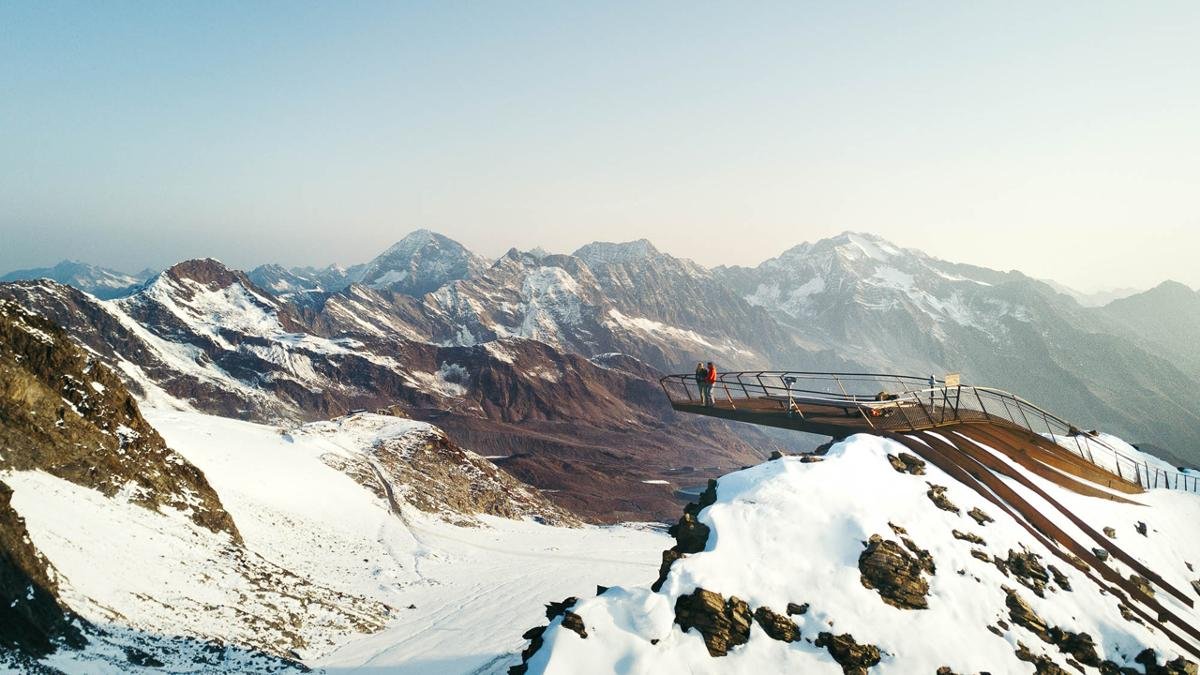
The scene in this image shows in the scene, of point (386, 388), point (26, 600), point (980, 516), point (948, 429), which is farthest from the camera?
point (386, 388)

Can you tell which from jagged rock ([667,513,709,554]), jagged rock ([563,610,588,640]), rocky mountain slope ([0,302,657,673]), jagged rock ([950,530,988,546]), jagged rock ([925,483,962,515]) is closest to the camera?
jagged rock ([563,610,588,640])

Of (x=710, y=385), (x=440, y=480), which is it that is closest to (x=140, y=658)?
(x=710, y=385)

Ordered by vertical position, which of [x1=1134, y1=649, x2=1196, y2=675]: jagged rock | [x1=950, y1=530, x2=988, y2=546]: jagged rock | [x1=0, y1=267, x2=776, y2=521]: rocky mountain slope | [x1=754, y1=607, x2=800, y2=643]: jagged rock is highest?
[x1=950, y1=530, x2=988, y2=546]: jagged rock

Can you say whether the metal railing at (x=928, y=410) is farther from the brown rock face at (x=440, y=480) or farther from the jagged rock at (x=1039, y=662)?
the brown rock face at (x=440, y=480)

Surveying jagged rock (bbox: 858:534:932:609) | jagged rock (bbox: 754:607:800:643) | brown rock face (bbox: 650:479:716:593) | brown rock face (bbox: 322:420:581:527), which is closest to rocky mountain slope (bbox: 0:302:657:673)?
brown rock face (bbox: 322:420:581:527)

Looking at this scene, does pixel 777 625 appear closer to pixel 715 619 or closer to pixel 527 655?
pixel 715 619

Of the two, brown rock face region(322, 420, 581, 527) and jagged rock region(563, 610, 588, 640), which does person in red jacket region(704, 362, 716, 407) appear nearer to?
jagged rock region(563, 610, 588, 640)

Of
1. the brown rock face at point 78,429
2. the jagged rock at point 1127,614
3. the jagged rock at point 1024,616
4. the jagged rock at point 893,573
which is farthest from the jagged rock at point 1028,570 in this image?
the brown rock face at point 78,429
